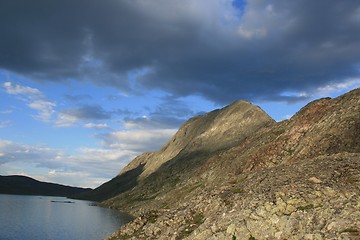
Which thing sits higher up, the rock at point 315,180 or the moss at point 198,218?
the rock at point 315,180

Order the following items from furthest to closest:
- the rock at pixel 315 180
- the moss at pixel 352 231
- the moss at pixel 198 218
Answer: the moss at pixel 198 218, the rock at pixel 315 180, the moss at pixel 352 231

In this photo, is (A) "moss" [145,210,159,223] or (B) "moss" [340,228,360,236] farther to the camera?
(A) "moss" [145,210,159,223]

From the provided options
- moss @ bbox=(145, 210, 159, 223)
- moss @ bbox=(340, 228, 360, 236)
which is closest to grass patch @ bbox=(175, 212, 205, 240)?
moss @ bbox=(145, 210, 159, 223)

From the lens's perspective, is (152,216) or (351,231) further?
(152,216)

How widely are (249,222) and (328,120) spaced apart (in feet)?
215

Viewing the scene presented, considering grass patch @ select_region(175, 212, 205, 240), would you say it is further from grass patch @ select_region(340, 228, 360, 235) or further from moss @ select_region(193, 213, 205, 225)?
grass patch @ select_region(340, 228, 360, 235)

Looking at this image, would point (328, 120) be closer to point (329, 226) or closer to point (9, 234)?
point (329, 226)

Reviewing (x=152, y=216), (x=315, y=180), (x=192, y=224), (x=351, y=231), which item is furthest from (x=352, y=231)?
(x=152, y=216)

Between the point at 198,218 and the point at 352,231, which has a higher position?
the point at 198,218

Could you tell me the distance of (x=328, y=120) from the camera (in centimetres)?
9406

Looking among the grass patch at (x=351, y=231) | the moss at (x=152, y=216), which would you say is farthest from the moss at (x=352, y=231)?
the moss at (x=152, y=216)

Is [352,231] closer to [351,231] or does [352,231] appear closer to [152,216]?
[351,231]

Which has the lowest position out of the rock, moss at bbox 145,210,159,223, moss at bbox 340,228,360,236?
moss at bbox 340,228,360,236

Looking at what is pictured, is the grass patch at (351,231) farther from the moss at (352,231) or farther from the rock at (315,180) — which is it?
the rock at (315,180)
